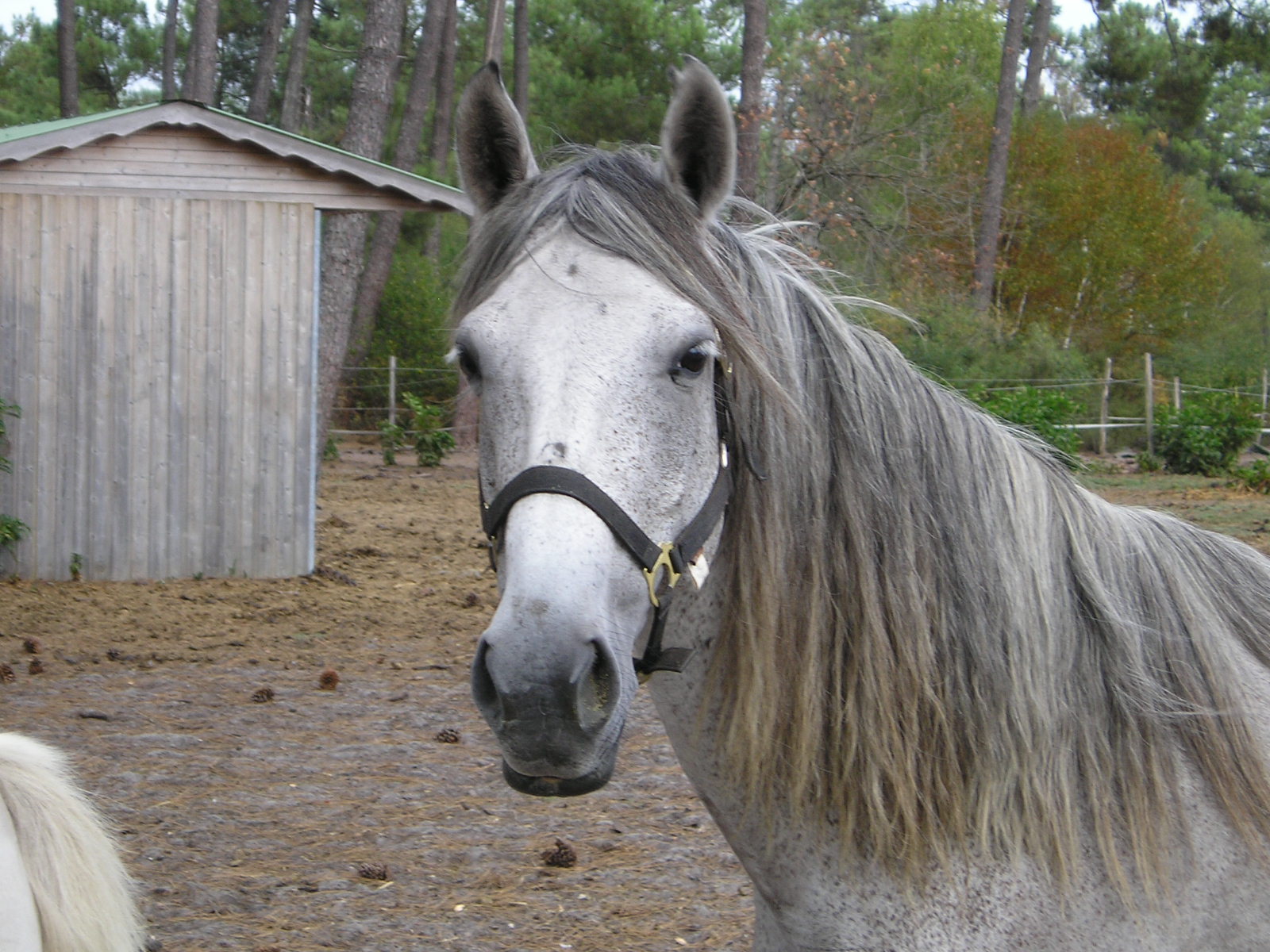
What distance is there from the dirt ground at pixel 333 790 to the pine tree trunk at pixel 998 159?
15.8m

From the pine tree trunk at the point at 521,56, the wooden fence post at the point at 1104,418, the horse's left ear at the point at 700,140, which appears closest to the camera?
the horse's left ear at the point at 700,140

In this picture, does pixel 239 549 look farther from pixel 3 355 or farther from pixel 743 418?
pixel 743 418

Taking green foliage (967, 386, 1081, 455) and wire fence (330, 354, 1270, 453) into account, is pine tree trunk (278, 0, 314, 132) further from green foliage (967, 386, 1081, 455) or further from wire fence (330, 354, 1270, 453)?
green foliage (967, 386, 1081, 455)

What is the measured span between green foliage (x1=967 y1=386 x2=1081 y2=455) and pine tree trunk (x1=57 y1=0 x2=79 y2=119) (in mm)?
15263

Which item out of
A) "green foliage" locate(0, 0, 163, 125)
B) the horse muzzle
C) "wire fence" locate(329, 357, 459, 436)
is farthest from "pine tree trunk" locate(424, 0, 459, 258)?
the horse muzzle

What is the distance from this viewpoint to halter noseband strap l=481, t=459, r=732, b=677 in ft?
4.71

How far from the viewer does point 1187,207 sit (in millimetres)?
31047

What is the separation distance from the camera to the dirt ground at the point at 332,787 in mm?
3439

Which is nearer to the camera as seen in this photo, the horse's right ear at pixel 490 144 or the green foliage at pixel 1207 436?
the horse's right ear at pixel 490 144

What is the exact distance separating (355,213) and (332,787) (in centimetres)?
809

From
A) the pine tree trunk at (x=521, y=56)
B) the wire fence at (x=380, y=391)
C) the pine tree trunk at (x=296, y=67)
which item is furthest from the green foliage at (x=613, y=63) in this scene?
the wire fence at (x=380, y=391)

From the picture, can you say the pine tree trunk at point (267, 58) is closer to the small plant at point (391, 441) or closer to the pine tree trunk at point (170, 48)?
the pine tree trunk at point (170, 48)

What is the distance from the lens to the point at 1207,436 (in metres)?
16.6

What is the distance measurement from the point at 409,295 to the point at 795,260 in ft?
60.4
